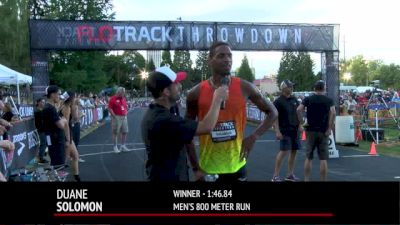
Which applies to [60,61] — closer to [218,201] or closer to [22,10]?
[22,10]

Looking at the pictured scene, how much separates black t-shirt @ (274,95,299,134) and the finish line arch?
26.0 ft

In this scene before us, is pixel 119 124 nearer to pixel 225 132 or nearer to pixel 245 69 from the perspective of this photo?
pixel 225 132

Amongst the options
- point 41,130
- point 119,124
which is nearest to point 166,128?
point 41,130

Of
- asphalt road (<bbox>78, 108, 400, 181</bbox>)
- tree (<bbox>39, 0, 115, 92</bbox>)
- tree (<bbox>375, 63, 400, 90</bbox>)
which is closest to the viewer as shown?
asphalt road (<bbox>78, 108, 400, 181</bbox>)

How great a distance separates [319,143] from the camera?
8273mm

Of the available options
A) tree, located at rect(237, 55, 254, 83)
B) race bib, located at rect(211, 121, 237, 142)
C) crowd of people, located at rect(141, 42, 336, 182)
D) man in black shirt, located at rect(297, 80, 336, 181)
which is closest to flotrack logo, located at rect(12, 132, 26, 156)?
man in black shirt, located at rect(297, 80, 336, 181)

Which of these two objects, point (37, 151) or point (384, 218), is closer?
point (384, 218)

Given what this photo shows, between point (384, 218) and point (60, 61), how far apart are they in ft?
155

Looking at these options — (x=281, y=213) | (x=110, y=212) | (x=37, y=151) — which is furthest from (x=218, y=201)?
(x=37, y=151)

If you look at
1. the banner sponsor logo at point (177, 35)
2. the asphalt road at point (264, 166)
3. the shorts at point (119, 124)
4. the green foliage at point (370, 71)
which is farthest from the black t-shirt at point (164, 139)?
the green foliage at point (370, 71)

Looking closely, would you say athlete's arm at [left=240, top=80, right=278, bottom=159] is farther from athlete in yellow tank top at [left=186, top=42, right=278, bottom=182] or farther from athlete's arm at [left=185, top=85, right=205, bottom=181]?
athlete's arm at [left=185, top=85, right=205, bottom=181]

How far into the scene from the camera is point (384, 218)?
3.34 meters

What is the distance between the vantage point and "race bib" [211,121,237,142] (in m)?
4.09

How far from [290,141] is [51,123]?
4.29 meters
